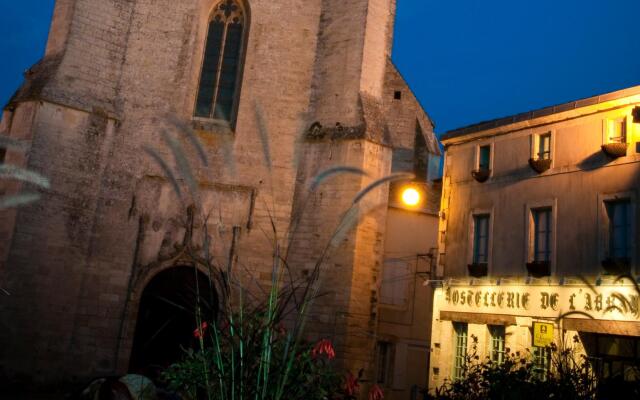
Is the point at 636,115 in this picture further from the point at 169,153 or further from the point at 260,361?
the point at 169,153

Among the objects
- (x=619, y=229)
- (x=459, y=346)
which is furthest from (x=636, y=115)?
(x=459, y=346)

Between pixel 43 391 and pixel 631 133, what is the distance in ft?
36.2

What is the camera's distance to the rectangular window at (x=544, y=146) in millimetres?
11391

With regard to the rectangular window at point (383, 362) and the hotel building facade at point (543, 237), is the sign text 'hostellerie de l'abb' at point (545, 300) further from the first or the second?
the rectangular window at point (383, 362)

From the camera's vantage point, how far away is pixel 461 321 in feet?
39.5

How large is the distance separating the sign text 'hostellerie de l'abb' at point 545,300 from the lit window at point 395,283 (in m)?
3.48

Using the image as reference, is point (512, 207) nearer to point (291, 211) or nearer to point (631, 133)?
point (631, 133)

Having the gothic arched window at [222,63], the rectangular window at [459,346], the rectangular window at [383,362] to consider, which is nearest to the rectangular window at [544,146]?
the rectangular window at [459,346]

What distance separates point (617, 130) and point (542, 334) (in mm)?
3397

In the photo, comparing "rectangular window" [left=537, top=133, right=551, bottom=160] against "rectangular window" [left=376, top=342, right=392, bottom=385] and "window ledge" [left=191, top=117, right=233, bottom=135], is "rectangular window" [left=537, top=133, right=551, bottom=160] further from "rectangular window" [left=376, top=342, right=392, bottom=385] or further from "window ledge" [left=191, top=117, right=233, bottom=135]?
"window ledge" [left=191, top=117, right=233, bottom=135]

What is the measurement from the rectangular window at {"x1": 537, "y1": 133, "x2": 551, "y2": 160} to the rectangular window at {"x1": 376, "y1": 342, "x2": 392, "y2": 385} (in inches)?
247

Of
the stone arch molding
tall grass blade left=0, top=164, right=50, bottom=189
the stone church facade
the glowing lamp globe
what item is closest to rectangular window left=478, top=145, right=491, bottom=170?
the glowing lamp globe

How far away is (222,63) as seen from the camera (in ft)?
49.2

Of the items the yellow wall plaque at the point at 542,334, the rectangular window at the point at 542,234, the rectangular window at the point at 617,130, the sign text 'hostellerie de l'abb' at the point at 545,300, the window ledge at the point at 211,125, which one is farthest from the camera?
the window ledge at the point at 211,125
